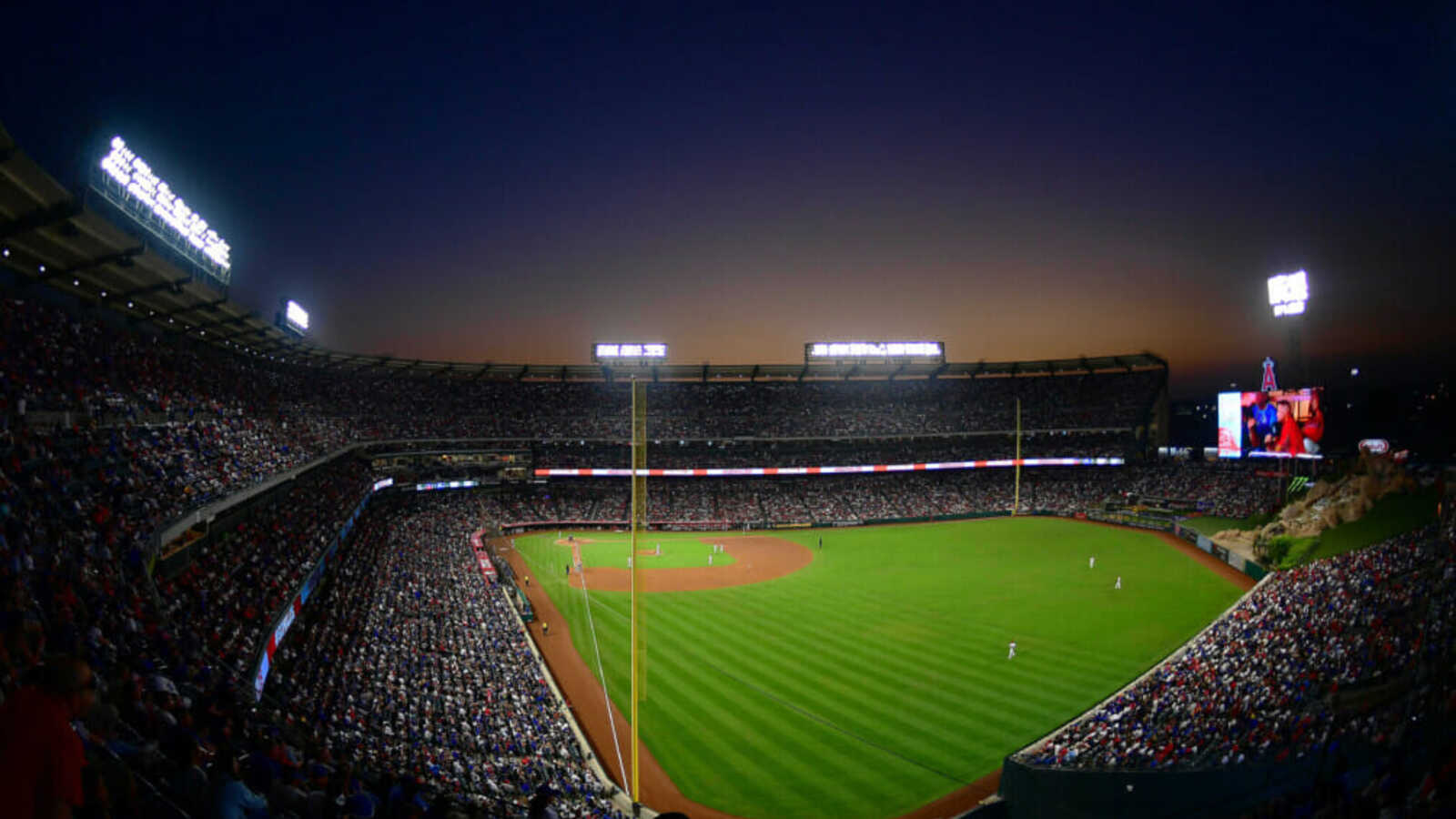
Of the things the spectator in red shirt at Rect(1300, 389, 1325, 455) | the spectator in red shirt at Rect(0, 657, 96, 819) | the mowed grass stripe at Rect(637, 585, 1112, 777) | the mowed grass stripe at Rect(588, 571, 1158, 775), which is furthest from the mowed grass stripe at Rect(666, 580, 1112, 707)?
the spectator in red shirt at Rect(1300, 389, 1325, 455)

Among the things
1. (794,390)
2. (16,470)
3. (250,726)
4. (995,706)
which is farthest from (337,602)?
(794,390)

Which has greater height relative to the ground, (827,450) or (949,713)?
(827,450)

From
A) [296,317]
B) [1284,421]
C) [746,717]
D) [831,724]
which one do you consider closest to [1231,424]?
[1284,421]

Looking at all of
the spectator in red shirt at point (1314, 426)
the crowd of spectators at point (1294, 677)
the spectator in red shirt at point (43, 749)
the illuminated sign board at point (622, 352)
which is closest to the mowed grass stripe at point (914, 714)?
the crowd of spectators at point (1294, 677)

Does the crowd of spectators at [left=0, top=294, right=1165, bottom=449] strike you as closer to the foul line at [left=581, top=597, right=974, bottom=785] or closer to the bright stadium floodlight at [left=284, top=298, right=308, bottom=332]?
the bright stadium floodlight at [left=284, top=298, right=308, bottom=332]

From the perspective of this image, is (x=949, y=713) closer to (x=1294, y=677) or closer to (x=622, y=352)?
(x=1294, y=677)

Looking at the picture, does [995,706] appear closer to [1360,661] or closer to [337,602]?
[1360,661]
